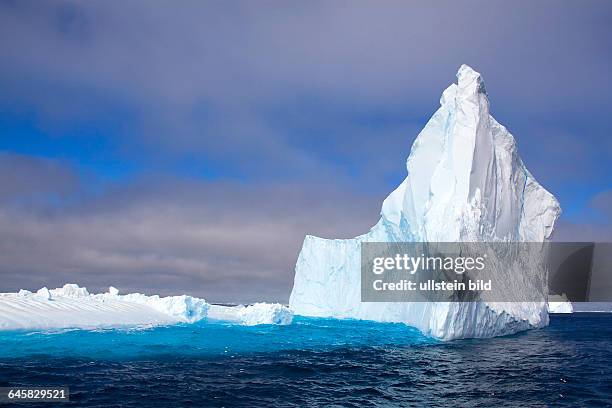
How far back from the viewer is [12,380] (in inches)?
491

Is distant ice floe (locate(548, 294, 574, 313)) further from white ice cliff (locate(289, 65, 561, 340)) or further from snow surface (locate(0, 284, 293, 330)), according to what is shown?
snow surface (locate(0, 284, 293, 330))

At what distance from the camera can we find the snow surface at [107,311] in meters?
20.5

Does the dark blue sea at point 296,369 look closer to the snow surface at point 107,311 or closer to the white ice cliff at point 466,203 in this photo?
the snow surface at point 107,311

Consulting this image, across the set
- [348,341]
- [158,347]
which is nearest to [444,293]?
[348,341]

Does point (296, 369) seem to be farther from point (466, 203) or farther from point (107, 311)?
point (107, 311)

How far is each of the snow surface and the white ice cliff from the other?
9446 millimetres

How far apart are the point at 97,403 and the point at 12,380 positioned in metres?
3.51

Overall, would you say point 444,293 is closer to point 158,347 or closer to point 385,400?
point 385,400

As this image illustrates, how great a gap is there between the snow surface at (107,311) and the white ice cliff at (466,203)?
9.45 metres

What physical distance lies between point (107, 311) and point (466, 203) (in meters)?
19.3

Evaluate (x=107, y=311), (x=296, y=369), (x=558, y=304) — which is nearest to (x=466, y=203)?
(x=296, y=369)

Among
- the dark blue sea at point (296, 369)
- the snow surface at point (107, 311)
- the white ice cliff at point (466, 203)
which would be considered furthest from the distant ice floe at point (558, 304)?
the snow surface at point (107, 311)

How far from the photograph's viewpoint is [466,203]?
2311 cm

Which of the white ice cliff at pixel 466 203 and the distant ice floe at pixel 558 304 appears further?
the distant ice floe at pixel 558 304
